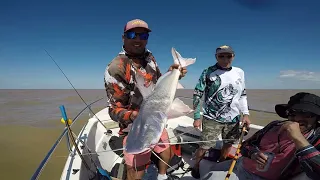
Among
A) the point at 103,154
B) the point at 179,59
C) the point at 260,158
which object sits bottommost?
the point at 103,154

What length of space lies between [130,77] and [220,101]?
2.05 m

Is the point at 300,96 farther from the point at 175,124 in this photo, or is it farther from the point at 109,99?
the point at 175,124

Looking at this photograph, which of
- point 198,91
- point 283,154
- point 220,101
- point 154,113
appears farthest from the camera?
point 198,91

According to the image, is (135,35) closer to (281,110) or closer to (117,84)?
(117,84)

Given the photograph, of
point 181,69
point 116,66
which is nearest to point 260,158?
point 181,69

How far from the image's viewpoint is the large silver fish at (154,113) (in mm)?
1771

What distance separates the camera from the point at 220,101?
13.6 ft

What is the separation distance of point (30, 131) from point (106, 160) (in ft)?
31.9

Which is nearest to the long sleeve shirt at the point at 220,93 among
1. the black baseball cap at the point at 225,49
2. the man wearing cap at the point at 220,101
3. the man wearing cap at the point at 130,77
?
the man wearing cap at the point at 220,101

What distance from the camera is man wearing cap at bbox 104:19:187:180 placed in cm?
264

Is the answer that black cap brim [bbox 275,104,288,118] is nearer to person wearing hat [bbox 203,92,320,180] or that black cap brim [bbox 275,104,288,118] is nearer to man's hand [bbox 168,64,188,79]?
person wearing hat [bbox 203,92,320,180]

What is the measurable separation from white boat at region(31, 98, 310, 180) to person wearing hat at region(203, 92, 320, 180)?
726 mm

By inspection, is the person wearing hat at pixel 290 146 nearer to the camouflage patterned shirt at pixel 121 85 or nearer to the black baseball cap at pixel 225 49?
the camouflage patterned shirt at pixel 121 85

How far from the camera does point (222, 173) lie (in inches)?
110
